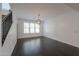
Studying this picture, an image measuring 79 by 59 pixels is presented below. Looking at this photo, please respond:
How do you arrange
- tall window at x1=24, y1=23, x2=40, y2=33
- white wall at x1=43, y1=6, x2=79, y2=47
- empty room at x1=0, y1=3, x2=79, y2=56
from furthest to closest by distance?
1. tall window at x1=24, y1=23, x2=40, y2=33
2. white wall at x1=43, y1=6, x2=79, y2=47
3. empty room at x1=0, y1=3, x2=79, y2=56

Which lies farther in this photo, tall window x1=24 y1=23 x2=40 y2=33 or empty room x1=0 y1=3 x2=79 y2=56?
tall window x1=24 y1=23 x2=40 y2=33

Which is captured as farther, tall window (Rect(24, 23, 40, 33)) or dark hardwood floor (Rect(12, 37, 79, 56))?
tall window (Rect(24, 23, 40, 33))

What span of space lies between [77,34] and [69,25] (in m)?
0.86

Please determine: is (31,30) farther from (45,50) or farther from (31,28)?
(45,50)

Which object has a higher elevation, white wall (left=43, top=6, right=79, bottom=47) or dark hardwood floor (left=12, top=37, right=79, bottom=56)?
white wall (left=43, top=6, right=79, bottom=47)

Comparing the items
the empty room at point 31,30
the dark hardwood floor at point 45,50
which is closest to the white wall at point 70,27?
the empty room at point 31,30

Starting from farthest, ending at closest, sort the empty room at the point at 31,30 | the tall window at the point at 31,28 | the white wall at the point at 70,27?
the tall window at the point at 31,28 → the white wall at the point at 70,27 → the empty room at the point at 31,30

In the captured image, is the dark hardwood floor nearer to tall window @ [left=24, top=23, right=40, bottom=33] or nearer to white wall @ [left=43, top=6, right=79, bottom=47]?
white wall @ [left=43, top=6, right=79, bottom=47]

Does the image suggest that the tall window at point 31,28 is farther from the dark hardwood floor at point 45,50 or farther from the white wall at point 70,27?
the white wall at point 70,27

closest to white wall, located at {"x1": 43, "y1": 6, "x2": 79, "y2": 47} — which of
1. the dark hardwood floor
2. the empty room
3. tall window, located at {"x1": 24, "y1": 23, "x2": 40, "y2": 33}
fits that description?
the empty room

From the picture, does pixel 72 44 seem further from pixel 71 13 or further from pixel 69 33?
pixel 71 13

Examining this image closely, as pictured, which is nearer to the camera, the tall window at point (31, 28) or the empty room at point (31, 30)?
the empty room at point (31, 30)

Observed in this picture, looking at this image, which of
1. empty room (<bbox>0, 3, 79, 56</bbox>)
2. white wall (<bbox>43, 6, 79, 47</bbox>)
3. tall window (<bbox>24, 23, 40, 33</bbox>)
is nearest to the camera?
empty room (<bbox>0, 3, 79, 56</bbox>)

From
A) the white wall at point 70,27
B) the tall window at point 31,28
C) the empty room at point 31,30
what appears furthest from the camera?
the tall window at point 31,28
